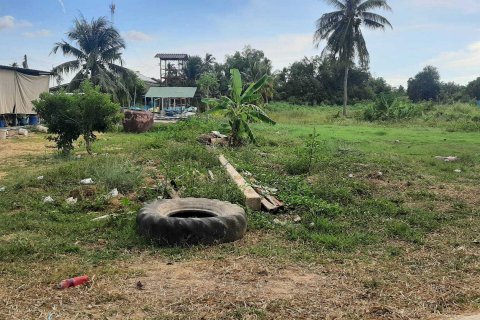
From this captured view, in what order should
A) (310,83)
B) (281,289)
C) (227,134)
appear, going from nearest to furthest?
(281,289) < (227,134) < (310,83)

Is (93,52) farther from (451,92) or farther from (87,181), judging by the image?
(451,92)

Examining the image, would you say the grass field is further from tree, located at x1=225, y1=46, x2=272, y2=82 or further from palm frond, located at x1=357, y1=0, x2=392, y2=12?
tree, located at x1=225, y1=46, x2=272, y2=82

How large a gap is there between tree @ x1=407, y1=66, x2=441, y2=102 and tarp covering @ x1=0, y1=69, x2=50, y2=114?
47892 millimetres

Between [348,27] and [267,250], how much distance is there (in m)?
32.5

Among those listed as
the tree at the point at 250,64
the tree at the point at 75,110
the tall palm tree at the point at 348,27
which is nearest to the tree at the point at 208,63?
the tree at the point at 250,64

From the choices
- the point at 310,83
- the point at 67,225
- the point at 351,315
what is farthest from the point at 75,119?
the point at 310,83

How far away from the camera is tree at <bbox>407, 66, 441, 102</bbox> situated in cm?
5631

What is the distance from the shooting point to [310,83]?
5134cm

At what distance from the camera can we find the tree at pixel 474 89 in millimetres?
52244

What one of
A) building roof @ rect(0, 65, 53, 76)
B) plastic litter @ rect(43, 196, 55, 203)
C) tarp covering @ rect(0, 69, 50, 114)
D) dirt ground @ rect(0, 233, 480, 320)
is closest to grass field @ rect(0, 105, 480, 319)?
dirt ground @ rect(0, 233, 480, 320)

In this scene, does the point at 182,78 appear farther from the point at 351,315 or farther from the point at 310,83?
the point at 351,315

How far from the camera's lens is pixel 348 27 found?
1334 inches

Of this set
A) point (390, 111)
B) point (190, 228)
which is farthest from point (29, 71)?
point (390, 111)

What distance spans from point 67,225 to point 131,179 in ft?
5.99
